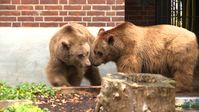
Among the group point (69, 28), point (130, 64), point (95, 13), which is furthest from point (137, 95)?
point (95, 13)

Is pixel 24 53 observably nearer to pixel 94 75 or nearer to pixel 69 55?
pixel 69 55

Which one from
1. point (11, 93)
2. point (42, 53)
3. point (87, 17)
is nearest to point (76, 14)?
point (87, 17)

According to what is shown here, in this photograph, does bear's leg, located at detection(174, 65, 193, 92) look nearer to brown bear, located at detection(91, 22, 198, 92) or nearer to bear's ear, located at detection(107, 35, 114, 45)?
brown bear, located at detection(91, 22, 198, 92)

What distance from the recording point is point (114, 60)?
969 centimetres

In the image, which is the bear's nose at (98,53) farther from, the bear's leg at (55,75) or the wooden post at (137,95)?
the wooden post at (137,95)

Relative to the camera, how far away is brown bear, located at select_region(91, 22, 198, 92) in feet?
30.8

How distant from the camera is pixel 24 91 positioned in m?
9.17

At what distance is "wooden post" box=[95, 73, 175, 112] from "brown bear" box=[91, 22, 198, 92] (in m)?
2.58

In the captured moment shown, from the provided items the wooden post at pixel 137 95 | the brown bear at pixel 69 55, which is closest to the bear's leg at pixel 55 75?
the brown bear at pixel 69 55

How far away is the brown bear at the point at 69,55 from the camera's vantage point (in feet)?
32.0

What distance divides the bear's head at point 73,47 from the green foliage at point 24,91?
0.78 meters

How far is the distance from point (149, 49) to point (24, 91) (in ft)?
7.68

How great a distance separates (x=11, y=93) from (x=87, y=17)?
266 cm

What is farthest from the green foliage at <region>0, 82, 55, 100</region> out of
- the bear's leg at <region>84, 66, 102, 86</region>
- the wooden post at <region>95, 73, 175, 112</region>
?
the wooden post at <region>95, 73, 175, 112</region>
